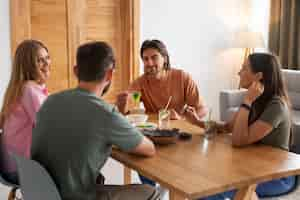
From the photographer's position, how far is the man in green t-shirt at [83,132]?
6.14 feet

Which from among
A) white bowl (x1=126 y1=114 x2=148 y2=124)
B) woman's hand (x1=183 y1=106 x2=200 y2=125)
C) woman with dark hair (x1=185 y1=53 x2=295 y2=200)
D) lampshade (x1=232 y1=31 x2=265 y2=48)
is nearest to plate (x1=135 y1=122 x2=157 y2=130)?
white bowl (x1=126 y1=114 x2=148 y2=124)

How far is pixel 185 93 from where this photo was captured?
3.21 m

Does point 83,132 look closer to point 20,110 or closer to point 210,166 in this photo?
Answer: point 210,166

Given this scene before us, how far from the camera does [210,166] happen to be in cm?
193

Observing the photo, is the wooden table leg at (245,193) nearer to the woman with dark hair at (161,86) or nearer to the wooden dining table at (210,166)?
the wooden dining table at (210,166)

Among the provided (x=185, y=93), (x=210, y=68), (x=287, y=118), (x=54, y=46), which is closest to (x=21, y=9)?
(x=54, y=46)

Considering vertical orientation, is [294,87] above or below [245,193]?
above

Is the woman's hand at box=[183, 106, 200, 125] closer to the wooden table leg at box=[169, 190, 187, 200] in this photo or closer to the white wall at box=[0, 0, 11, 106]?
the wooden table leg at box=[169, 190, 187, 200]

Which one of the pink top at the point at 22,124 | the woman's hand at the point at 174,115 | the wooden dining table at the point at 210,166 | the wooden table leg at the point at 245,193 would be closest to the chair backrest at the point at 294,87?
the woman's hand at the point at 174,115

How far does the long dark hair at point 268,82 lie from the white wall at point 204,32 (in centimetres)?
285

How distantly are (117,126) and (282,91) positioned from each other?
37.7 inches

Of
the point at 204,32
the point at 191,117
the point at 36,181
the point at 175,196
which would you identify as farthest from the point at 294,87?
the point at 36,181

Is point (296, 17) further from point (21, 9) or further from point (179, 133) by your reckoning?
point (179, 133)

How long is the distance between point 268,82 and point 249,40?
3363 mm
